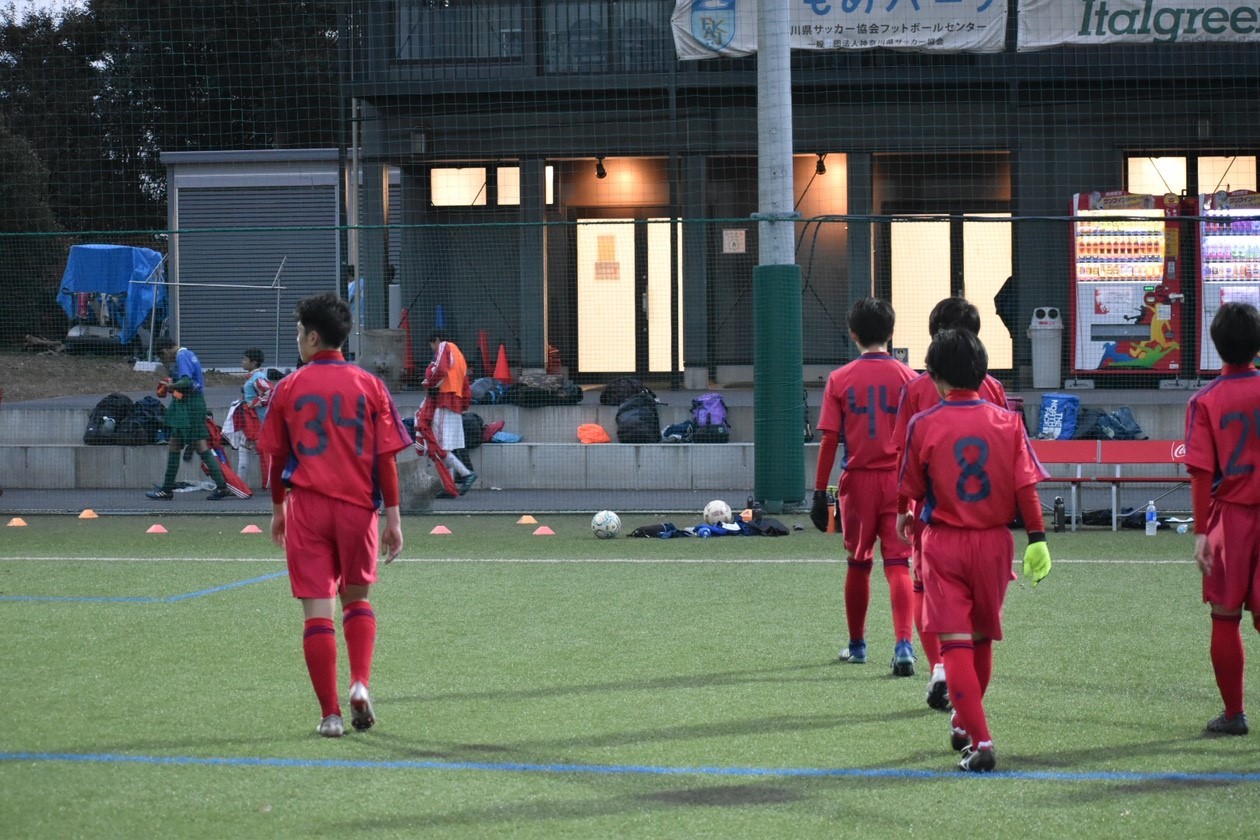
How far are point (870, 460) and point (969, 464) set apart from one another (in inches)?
74.6

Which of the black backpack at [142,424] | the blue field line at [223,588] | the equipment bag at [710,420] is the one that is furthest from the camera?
the black backpack at [142,424]

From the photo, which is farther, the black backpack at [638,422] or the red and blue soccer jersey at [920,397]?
the black backpack at [638,422]

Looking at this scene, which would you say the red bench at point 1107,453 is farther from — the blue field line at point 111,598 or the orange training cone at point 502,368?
the blue field line at point 111,598

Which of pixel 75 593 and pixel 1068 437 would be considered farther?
pixel 1068 437

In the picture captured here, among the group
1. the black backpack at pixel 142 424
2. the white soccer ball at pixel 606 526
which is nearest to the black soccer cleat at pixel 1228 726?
the white soccer ball at pixel 606 526

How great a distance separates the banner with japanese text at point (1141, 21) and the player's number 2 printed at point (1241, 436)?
1503 centimetres

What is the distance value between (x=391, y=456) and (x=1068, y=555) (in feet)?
24.0

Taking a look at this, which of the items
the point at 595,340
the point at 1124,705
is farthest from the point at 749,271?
the point at 1124,705

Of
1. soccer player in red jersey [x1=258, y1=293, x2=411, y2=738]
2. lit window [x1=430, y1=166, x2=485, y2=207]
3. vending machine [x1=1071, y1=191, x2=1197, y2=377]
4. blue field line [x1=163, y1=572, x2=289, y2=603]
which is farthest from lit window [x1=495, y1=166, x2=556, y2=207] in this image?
soccer player in red jersey [x1=258, y1=293, x2=411, y2=738]

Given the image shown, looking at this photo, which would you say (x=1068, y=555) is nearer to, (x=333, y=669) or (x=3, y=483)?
(x=333, y=669)

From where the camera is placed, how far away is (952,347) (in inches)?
221

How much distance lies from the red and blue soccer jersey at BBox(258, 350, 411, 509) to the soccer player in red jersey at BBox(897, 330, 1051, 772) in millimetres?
2220

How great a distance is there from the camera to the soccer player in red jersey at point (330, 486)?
6.11 meters

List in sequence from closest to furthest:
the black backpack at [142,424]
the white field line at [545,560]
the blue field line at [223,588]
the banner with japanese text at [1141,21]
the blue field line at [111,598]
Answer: the blue field line at [111,598] < the blue field line at [223,588] < the white field line at [545,560] < the black backpack at [142,424] < the banner with japanese text at [1141,21]
